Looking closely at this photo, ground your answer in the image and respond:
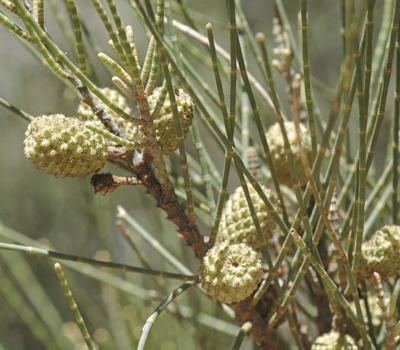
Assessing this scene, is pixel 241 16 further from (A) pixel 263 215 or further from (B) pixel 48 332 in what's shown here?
(B) pixel 48 332

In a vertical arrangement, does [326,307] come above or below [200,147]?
below

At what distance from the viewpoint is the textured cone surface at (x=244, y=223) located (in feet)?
2.38

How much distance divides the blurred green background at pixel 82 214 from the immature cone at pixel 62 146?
357 mm

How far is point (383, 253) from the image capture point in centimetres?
71

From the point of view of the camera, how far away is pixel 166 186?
678mm

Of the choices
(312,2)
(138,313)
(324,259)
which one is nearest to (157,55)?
(324,259)

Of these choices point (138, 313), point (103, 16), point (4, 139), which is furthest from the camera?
point (4, 139)

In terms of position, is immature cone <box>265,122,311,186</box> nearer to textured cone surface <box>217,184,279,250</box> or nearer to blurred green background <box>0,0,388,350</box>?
textured cone surface <box>217,184,279,250</box>

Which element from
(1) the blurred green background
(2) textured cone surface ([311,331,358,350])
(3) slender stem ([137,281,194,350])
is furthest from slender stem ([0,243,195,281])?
(1) the blurred green background

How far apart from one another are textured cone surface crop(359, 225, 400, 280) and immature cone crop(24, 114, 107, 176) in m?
0.29

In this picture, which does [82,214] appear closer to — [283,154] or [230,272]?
[283,154]

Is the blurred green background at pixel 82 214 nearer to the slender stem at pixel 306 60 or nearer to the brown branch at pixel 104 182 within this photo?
the brown branch at pixel 104 182

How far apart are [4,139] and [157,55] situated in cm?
141

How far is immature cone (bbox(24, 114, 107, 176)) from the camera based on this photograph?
64 cm
